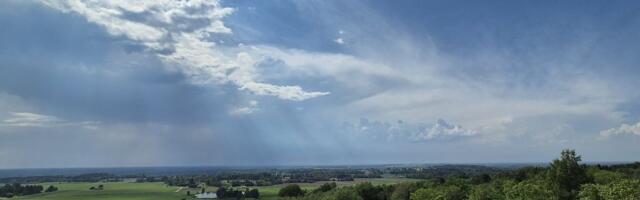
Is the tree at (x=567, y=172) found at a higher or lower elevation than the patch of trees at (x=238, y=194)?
higher

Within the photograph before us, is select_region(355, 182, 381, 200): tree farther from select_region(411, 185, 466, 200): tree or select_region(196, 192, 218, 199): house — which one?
select_region(196, 192, 218, 199): house

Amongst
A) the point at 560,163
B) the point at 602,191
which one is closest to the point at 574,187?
the point at 560,163

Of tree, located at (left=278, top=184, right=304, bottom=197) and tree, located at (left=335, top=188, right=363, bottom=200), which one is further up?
tree, located at (left=335, top=188, right=363, bottom=200)

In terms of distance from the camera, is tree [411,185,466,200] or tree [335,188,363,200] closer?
tree [411,185,466,200]

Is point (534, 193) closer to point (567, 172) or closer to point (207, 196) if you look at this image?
point (567, 172)

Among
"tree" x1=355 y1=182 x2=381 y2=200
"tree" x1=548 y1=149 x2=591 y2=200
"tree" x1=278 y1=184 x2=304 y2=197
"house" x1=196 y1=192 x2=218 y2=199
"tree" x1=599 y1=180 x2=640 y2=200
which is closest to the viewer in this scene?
"tree" x1=599 y1=180 x2=640 y2=200

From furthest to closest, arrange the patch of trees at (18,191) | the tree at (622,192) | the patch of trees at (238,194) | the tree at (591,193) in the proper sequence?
the patch of trees at (18,191)
the patch of trees at (238,194)
the tree at (591,193)
the tree at (622,192)

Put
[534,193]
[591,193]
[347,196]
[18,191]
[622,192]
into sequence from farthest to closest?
1. [18,191]
2. [347,196]
3. [534,193]
4. [591,193]
5. [622,192]

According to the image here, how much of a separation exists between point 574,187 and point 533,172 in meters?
43.1

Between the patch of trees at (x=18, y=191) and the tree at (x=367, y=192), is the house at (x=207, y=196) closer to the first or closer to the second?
the tree at (x=367, y=192)

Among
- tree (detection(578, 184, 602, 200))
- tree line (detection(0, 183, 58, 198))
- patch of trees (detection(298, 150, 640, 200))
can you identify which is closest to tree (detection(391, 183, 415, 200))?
patch of trees (detection(298, 150, 640, 200))

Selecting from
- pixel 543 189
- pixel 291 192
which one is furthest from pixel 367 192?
pixel 543 189

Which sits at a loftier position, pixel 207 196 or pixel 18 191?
pixel 18 191

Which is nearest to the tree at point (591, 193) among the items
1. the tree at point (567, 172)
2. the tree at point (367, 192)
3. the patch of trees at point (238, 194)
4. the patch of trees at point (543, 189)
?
the patch of trees at point (543, 189)
